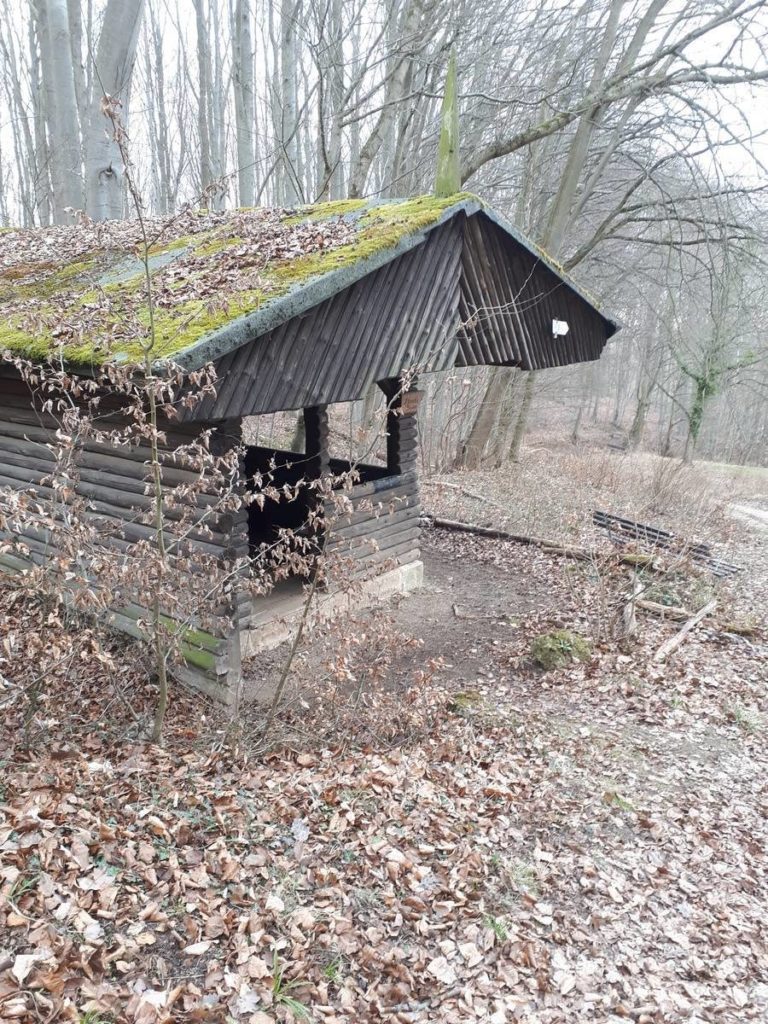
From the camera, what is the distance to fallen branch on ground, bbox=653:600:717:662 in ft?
22.8

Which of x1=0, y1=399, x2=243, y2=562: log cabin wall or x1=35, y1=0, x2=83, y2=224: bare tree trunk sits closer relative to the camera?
x1=0, y1=399, x2=243, y2=562: log cabin wall

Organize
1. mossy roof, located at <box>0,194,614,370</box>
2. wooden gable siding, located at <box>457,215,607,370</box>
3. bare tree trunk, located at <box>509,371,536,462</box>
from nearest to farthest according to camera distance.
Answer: mossy roof, located at <box>0,194,614,370</box>, wooden gable siding, located at <box>457,215,607,370</box>, bare tree trunk, located at <box>509,371,536,462</box>

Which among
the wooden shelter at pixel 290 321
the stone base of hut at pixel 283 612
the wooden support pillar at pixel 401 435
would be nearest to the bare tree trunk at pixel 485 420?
the wooden shelter at pixel 290 321

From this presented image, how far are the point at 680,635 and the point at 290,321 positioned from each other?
5475mm

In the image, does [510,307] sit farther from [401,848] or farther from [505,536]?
[401,848]

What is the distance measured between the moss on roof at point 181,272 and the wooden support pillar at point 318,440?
1912mm

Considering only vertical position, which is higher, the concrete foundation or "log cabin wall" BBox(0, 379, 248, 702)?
"log cabin wall" BBox(0, 379, 248, 702)

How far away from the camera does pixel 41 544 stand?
24.3 ft

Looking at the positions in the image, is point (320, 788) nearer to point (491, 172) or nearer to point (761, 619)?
point (761, 619)

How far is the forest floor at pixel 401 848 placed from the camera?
2939 millimetres

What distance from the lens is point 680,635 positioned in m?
7.34

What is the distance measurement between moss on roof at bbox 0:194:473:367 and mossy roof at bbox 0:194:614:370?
0.02 m

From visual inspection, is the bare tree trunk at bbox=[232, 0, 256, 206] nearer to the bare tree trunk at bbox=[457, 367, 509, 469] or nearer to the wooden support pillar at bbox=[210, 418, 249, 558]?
the bare tree trunk at bbox=[457, 367, 509, 469]

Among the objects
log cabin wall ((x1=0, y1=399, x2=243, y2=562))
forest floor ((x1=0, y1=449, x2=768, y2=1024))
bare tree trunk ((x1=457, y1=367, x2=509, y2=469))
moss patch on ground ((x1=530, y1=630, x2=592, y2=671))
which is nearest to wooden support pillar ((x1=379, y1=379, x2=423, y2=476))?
forest floor ((x1=0, y1=449, x2=768, y2=1024))
